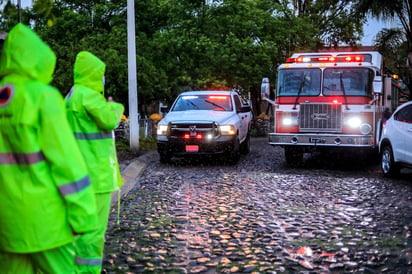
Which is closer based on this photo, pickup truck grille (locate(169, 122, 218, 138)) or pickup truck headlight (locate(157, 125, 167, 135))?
pickup truck grille (locate(169, 122, 218, 138))

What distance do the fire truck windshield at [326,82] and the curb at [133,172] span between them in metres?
4.05

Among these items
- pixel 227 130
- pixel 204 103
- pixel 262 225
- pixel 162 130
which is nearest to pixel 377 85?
pixel 227 130

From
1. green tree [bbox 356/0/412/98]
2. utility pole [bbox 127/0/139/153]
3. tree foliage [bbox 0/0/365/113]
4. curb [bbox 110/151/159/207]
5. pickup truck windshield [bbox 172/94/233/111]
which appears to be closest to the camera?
curb [bbox 110/151/159/207]

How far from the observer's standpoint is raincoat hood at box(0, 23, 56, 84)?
287 cm

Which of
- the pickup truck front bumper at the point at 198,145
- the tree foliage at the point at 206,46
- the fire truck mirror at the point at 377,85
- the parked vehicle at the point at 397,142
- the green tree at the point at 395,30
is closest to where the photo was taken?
the parked vehicle at the point at 397,142

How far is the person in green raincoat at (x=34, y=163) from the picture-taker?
2.84m

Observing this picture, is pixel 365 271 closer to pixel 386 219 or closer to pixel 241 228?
pixel 241 228

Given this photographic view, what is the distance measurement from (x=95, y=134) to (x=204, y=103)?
11.3 m

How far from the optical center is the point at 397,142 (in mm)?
11758

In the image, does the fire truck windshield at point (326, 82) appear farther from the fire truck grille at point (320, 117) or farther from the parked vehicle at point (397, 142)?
the parked vehicle at point (397, 142)

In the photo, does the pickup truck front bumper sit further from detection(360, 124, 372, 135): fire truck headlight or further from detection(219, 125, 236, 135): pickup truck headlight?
detection(360, 124, 372, 135): fire truck headlight

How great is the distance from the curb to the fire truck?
3461 millimetres

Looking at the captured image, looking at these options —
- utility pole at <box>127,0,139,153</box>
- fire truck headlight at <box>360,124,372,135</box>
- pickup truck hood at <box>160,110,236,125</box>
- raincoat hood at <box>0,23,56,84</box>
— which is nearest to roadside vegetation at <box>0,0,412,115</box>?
utility pole at <box>127,0,139,153</box>

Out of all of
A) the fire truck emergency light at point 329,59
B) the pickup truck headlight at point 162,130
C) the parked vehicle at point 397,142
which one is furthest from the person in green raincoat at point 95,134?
the fire truck emergency light at point 329,59
